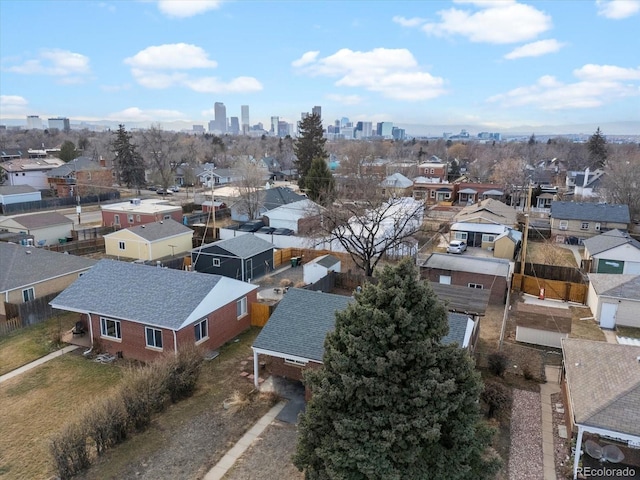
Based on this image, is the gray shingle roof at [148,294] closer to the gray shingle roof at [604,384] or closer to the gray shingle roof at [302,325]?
the gray shingle roof at [302,325]

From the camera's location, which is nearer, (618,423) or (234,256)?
(618,423)

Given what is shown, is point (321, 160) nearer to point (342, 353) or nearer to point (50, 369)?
point (50, 369)

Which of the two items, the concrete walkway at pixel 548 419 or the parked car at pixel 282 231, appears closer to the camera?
the concrete walkway at pixel 548 419

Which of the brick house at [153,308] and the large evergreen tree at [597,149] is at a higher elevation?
the large evergreen tree at [597,149]

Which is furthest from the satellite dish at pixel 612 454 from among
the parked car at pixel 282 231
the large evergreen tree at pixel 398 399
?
the parked car at pixel 282 231

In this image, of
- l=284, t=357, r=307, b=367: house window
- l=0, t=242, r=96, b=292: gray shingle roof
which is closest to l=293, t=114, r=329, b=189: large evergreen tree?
l=0, t=242, r=96, b=292: gray shingle roof

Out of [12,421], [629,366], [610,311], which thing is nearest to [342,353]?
[629,366]

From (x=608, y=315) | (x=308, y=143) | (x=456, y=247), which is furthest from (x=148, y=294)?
(x=308, y=143)
